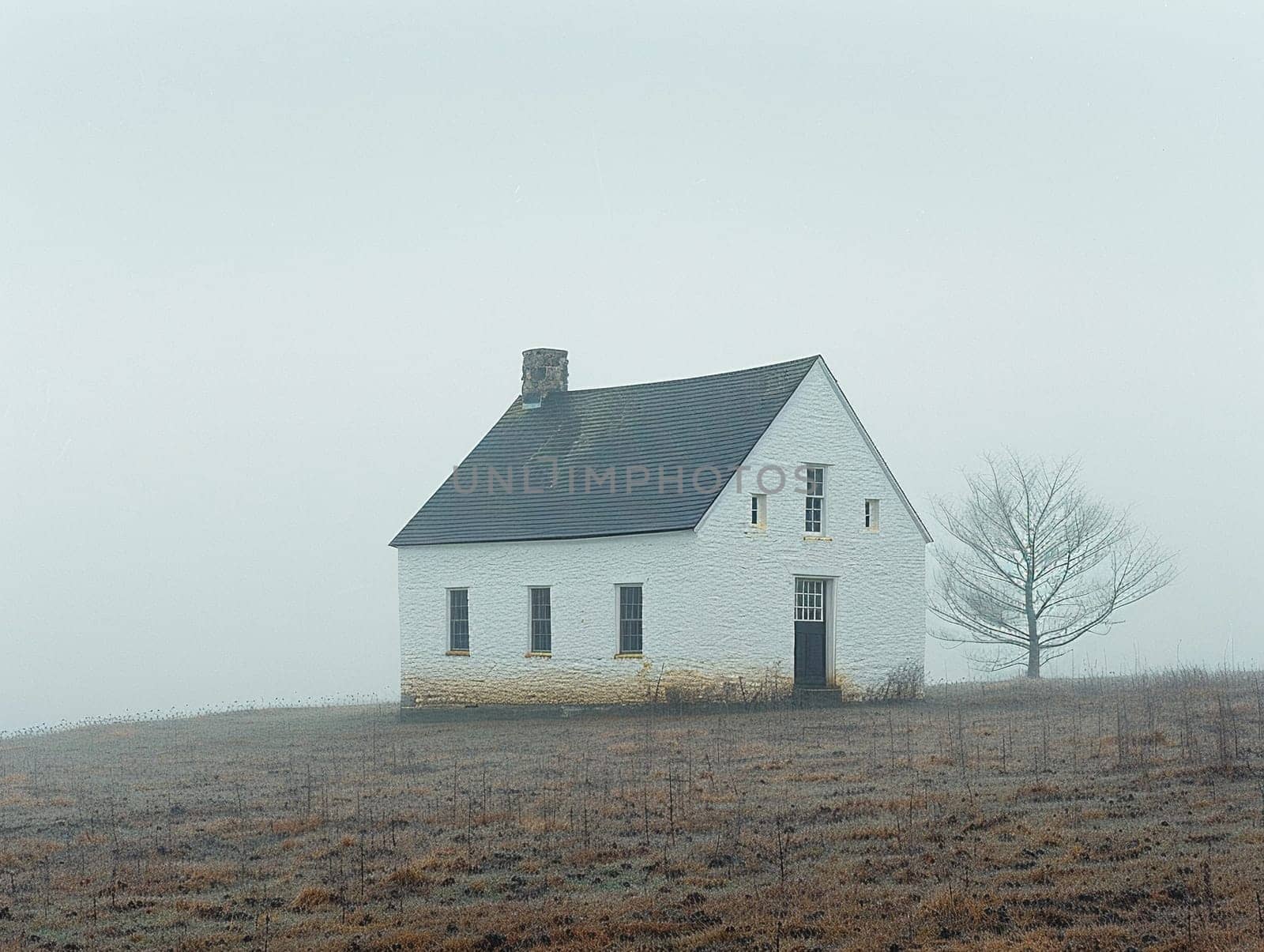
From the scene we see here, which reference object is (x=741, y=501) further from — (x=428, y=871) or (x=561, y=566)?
(x=428, y=871)

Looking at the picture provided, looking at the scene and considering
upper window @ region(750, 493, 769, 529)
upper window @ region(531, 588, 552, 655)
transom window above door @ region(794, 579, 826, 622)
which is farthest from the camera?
upper window @ region(531, 588, 552, 655)

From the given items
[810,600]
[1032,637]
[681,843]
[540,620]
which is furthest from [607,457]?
[681,843]

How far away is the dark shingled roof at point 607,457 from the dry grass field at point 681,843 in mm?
8911

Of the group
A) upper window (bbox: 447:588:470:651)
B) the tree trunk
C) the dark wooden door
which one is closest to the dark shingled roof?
upper window (bbox: 447:588:470:651)

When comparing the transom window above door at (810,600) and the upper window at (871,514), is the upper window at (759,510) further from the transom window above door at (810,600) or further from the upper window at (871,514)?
the upper window at (871,514)

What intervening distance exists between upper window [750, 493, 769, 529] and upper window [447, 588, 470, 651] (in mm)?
8345

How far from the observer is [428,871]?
14648mm

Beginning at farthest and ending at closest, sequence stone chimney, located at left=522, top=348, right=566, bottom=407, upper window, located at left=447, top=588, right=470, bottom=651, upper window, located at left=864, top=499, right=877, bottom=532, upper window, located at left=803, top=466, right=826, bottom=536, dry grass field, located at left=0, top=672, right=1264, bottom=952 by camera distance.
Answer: stone chimney, located at left=522, top=348, right=566, bottom=407 < upper window, located at left=447, top=588, right=470, bottom=651 < upper window, located at left=864, top=499, right=877, bottom=532 < upper window, located at left=803, top=466, right=826, bottom=536 < dry grass field, located at left=0, top=672, right=1264, bottom=952

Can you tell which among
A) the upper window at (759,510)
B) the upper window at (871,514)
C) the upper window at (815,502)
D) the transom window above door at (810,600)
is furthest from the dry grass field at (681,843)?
the upper window at (871,514)

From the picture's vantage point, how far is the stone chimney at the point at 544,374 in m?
42.4

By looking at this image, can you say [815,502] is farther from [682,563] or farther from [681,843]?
[681,843]

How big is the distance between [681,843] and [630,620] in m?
19.1

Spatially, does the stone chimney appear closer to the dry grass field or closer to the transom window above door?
the transom window above door

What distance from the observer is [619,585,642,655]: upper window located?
114 ft
